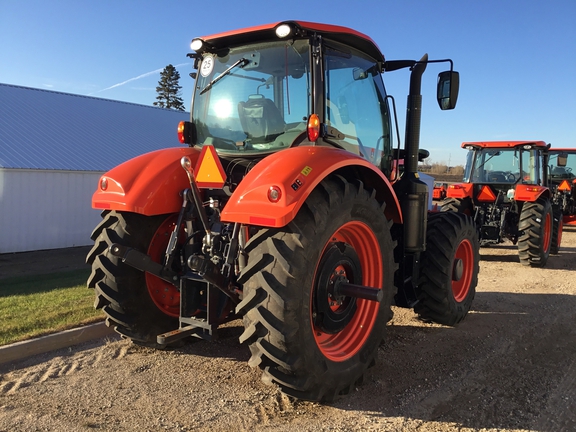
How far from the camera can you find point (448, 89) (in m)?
4.45

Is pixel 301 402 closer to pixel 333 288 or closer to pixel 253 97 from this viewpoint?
pixel 333 288

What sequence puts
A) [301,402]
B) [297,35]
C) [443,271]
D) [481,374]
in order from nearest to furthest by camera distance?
[301,402] → [297,35] → [481,374] → [443,271]

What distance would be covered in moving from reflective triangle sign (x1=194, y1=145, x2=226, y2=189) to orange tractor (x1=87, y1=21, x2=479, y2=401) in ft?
0.04

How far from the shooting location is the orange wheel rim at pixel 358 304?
3479 millimetres

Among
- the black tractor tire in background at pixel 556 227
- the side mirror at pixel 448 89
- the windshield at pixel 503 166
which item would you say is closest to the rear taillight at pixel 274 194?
the side mirror at pixel 448 89

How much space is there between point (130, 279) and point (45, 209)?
Result: 9460 millimetres

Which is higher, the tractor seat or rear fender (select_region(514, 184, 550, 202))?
the tractor seat

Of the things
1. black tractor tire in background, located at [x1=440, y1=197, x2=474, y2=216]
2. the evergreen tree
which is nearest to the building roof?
black tractor tire in background, located at [x1=440, y1=197, x2=474, y2=216]

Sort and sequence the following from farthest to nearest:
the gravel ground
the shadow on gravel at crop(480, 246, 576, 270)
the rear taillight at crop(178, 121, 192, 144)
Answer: the shadow on gravel at crop(480, 246, 576, 270) < the rear taillight at crop(178, 121, 192, 144) < the gravel ground

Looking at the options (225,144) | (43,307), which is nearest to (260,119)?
(225,144)

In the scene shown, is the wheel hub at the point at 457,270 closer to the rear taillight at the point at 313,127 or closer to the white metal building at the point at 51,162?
the rear taillight at the point at 313,127

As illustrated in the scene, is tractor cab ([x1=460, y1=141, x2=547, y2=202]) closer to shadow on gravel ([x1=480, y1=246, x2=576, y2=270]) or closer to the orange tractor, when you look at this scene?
shadow on gravel ([x1=480, y1=246, x2=576, y2=270])

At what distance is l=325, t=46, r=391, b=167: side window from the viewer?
3.77 meters

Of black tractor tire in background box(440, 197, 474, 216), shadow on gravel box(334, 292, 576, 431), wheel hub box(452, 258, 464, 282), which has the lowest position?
shadow on gravel box(334, 292, 576, 431)
